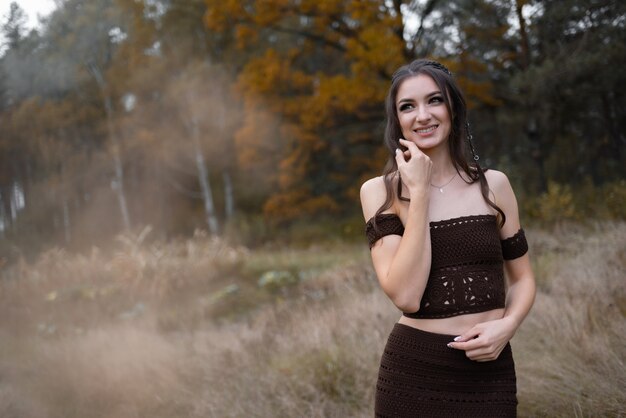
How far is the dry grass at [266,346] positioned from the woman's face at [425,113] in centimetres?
171

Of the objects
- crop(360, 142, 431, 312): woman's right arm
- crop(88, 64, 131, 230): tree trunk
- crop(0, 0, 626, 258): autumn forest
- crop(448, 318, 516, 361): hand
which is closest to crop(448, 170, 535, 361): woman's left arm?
crop(448, 318, 516, 361): hand

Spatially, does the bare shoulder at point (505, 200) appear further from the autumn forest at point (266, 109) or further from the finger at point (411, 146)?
the autumn forest at point (266, 109)

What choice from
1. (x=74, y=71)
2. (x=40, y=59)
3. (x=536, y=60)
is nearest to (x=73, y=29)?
(x=74, y=71)

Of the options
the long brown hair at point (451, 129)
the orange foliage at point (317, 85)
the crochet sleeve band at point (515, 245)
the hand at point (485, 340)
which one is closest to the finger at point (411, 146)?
the long brown hair at point (451, 129)

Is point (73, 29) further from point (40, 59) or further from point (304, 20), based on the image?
point (304, 20)

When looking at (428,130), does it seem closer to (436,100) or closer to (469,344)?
(436,100)

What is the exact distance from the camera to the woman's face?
6.12ft

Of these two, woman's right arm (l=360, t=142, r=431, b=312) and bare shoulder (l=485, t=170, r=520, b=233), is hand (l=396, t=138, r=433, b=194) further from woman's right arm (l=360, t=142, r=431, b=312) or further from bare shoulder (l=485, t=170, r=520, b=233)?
bare shoulder (l=485, t=170, r=520, b=233)

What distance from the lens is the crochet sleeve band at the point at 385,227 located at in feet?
5.94

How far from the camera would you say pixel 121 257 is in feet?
30.3

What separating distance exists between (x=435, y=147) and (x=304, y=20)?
17.6 meters

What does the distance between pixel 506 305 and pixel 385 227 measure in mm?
462

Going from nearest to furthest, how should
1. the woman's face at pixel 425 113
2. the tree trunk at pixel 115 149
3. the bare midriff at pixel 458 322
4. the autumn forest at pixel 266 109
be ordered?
the bare midriff at pixel 458 322 < the woman's face at pixel 425 113 < the autumn forest at pixel 266 109 < the tree trunk at pixel 115 149

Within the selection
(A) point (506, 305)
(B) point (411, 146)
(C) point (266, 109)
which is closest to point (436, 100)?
(B) point (411, 146)
